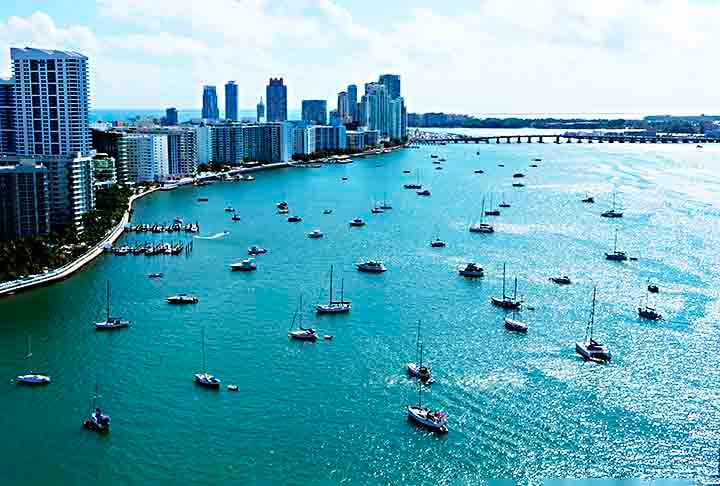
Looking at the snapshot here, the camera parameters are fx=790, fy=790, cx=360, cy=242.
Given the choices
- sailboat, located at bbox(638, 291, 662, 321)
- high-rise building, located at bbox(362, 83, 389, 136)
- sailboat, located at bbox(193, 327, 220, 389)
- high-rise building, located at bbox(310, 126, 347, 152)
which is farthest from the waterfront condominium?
high-rise building, located at bbox(362, 83, 389, 136)

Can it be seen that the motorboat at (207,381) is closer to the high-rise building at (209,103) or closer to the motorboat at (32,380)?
the motorboat at (32,380)

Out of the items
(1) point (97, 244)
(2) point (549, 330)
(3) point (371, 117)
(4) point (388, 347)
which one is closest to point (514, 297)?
(2) point (549, 330)

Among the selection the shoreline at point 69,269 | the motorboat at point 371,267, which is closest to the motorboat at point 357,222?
the motorboat at point 371,267

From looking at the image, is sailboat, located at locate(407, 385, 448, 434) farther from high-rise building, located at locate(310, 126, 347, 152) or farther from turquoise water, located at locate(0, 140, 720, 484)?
high-rise building, located at locate(310, 126, 347, 152)

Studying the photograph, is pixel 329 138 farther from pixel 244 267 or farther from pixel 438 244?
pixel 244 267

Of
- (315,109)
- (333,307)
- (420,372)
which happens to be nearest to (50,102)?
(333,307)
